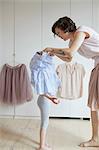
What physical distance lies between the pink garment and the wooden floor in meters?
0.30

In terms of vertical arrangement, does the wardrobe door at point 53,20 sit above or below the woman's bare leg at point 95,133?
above

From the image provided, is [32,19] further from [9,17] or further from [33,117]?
[33,117]

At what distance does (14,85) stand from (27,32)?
29.6 inches

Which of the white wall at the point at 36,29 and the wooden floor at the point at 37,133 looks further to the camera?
the white wall at the point at 36,29

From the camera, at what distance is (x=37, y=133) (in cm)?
258

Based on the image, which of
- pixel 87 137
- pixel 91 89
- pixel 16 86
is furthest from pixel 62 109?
A: pixel 91 89

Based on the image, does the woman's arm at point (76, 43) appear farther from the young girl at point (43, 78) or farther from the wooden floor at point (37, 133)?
the wooden floor at point (37, 133)

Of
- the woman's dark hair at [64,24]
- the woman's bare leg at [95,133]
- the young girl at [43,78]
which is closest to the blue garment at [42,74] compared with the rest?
the young girl at [43,78]

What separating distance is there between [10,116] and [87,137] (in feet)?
4.39

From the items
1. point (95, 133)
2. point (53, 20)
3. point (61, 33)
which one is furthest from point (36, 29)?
point (95, 133)

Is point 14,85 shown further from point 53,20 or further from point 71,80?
point 53,20

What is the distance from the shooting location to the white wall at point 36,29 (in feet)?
10.9

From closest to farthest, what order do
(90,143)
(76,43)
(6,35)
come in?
(76,43) → (90,143) → (6,35)

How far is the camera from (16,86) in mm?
3340
